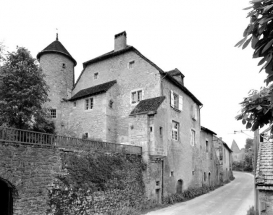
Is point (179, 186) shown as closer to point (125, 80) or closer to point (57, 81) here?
point (125, 80)

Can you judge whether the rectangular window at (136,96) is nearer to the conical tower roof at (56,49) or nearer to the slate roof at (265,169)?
the conical tower roof at (56,49)

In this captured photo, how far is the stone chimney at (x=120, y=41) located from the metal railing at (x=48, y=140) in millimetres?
10171

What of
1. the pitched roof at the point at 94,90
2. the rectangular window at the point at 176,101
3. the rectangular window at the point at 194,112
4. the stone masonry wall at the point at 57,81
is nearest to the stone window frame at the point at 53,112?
the stone masonry wall at the point at 57,81

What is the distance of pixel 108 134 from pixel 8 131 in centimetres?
1079

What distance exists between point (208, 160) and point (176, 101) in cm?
1037

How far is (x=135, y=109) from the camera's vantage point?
19203 mm

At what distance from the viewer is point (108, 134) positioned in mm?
20719

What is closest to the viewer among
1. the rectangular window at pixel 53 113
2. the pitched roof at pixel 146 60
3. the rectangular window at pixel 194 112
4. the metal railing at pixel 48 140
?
the metal railing at pixel 48 140

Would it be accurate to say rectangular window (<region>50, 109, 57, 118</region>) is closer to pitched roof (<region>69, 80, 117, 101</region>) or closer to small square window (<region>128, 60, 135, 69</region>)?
pitched roof (<region>69, 80, 117, 101</region>)

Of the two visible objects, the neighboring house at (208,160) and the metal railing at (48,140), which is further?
the neighboring house at (208,160)

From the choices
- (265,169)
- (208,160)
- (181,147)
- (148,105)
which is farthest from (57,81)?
(265,169)

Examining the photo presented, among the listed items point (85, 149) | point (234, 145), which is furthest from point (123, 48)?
point (234, 145)

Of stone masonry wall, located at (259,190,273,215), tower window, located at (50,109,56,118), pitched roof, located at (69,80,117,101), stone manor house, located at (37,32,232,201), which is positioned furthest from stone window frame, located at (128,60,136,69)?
stone masonry wall, located at (259,190,273,215)

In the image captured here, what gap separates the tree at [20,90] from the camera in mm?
17750
